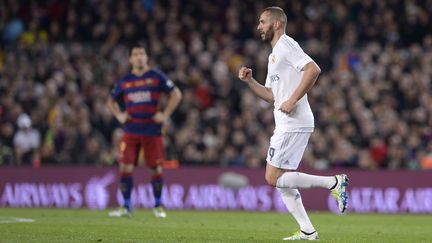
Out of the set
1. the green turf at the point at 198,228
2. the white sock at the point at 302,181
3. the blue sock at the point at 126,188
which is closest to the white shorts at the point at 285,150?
the white sock at the point at 302,181

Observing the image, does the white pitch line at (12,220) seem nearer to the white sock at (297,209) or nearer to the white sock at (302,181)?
the white sock at (297,209)

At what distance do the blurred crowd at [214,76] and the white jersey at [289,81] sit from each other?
10.0 m

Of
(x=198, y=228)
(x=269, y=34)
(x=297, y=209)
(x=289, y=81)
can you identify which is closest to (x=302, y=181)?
(x=297, y=209)

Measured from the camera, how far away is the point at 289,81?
10602 mm

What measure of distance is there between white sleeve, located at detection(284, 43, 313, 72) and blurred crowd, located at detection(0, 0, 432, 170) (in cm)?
1014

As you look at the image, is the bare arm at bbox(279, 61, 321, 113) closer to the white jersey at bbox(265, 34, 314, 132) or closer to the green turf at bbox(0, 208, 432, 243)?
the white jersey at bbox(265, 34, 314, 132)

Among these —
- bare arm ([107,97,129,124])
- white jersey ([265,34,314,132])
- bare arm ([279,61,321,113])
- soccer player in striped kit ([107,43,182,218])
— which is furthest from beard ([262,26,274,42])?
bare arm ([107,97,129,124])

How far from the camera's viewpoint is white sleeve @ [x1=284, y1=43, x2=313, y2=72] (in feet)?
34.4

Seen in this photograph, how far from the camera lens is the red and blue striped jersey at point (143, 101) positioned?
599 inches

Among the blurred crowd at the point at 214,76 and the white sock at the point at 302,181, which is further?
the blurred crowd at the point at 214,76

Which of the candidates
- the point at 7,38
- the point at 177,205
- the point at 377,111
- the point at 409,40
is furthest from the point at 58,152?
the point at 409,40

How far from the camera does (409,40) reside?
83.4 feet

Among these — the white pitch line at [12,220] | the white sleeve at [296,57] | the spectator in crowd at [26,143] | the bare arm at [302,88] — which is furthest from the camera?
the spectator in crowd at [26,143]

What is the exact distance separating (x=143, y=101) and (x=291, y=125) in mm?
5118
